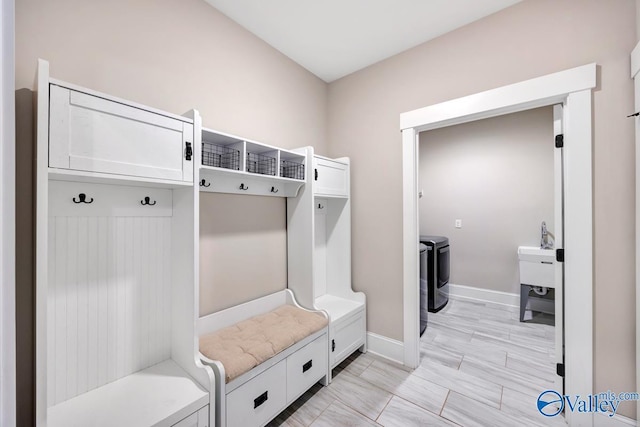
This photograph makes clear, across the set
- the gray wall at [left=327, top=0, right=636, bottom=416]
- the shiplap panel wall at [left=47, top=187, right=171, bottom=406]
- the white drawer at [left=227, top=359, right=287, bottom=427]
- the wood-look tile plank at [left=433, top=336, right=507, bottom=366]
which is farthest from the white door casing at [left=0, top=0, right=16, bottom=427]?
the wood-look tile plank at [left=433, top=336, right=507, bottom=366]

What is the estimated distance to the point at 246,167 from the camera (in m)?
1.84

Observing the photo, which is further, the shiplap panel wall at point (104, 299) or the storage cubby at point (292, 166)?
the storage cubby at point (292, 166)

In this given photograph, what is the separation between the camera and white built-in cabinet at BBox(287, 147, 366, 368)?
7.15 feet

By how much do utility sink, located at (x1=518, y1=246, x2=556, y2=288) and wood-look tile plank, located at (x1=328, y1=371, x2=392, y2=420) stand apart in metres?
2.37

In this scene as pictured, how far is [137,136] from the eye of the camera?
1230mm

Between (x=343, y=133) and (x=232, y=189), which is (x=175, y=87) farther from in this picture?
(x=343, y=133)

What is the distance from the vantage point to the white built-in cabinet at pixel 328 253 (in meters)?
2.18

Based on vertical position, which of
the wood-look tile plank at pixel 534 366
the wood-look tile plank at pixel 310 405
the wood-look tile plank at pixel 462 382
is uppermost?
the wood-look tile plank at pixel 534 366

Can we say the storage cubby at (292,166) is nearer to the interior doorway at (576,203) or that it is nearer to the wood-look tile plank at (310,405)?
the interior doorway at (576,203)

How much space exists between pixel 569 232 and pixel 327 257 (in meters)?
1.87

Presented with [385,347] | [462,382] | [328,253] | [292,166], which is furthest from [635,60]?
[385,347]

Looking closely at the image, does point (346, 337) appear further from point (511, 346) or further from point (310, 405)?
point (511, 346)

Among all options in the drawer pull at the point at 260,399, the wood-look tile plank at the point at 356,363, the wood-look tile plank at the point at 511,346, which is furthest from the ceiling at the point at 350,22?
the wood-look tile plank at the point at 511,346

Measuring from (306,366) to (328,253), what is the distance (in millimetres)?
1136
